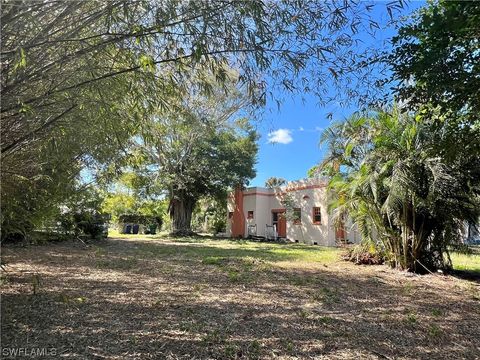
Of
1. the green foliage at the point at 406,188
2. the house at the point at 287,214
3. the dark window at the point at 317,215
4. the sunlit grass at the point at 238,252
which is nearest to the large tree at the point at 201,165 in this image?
→ the house at the point at 287,214

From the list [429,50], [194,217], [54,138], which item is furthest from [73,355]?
[194,217]

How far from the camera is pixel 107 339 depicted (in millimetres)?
3291

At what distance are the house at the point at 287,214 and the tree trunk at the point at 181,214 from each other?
3226 millimetres

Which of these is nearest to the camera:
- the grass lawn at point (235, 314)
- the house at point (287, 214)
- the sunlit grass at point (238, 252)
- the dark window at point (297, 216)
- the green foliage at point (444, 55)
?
the green foliage at point (444, 55)

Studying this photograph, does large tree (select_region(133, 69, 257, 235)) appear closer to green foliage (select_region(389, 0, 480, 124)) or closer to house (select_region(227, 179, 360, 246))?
house (select_region(227, 179, 360, 246))

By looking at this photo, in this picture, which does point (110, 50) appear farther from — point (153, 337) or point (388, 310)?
point (388, 310)

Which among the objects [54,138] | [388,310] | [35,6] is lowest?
[388,310]

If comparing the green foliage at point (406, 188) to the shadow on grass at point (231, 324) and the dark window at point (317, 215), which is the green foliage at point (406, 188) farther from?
the dark window at point (317, 215)

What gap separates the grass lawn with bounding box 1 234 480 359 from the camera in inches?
128

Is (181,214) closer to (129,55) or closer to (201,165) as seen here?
(201,165)

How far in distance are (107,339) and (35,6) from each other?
2.75 meters

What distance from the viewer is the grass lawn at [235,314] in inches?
128

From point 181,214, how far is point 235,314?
19110mm

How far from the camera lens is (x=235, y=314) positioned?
4.29 m
